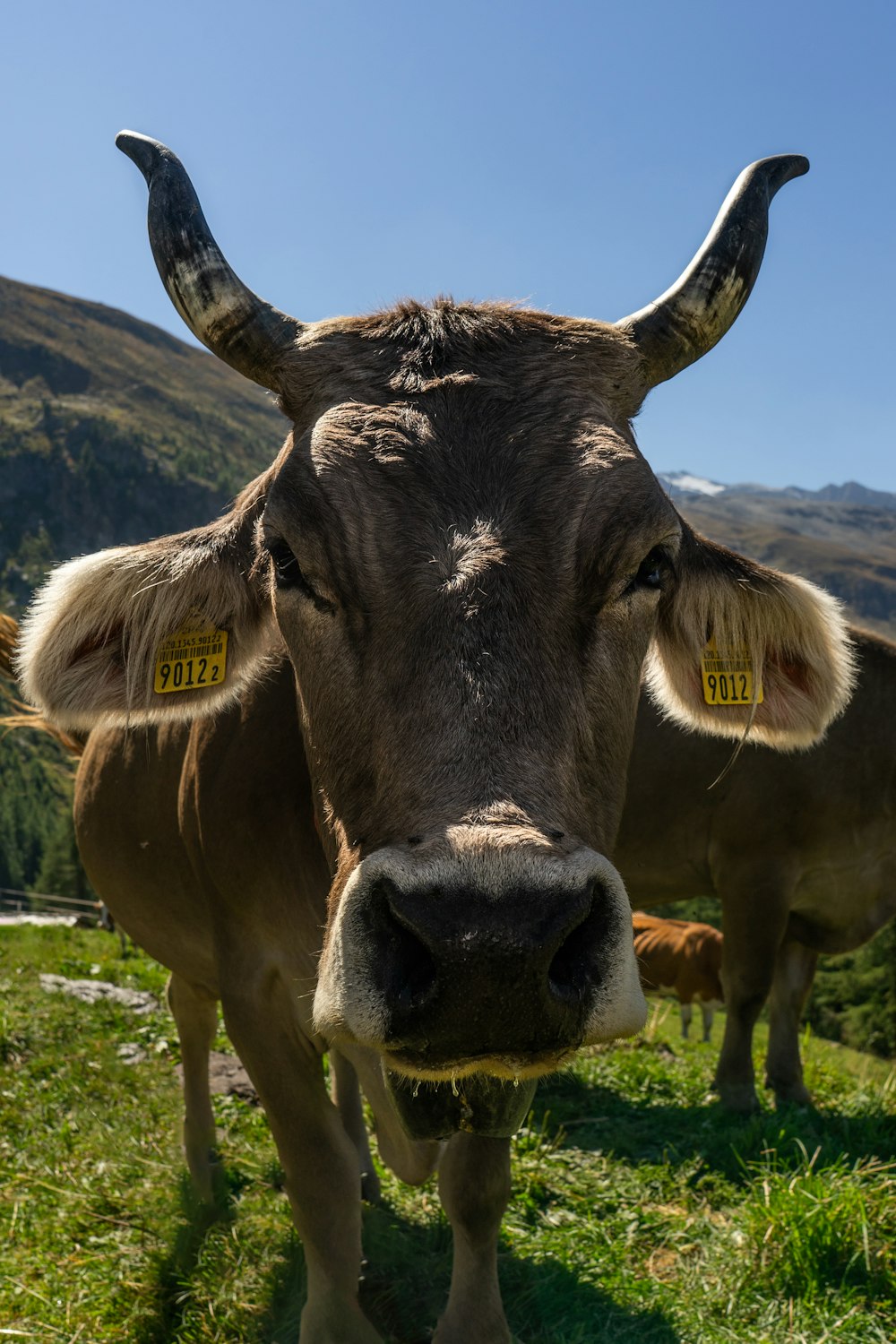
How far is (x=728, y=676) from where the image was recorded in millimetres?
3867

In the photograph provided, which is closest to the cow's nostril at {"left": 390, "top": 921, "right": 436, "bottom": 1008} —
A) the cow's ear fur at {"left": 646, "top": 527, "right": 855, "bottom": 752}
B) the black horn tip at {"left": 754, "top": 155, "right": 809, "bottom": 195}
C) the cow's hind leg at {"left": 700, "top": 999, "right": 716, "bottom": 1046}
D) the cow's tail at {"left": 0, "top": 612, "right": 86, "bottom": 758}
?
the cow's ear fur at {"left": 646, "top": 527, "right": 855, "bottom": 752}

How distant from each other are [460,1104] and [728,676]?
80.1 inches

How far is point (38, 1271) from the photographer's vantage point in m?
4.28

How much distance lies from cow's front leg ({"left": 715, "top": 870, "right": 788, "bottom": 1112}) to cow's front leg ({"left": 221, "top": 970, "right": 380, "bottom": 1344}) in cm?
382

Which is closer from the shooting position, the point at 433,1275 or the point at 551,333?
the point at 551,333

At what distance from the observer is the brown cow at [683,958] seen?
15.8m

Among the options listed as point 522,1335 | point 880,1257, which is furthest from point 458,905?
point 880,1257

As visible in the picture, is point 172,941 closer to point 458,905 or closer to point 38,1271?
point 38,1271

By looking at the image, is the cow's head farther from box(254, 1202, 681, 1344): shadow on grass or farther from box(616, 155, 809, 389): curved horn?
box(254, 1202, 681, 1344): shadow on grass

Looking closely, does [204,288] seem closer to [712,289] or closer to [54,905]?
[712,289]

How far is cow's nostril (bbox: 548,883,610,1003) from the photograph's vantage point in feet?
6.38

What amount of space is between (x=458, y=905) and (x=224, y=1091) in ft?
17.0

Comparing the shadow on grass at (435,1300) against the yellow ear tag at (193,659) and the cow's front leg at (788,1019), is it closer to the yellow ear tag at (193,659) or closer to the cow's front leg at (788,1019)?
the yellow ear tag at (193,659)

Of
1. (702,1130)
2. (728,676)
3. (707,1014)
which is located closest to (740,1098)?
(702,1130)
